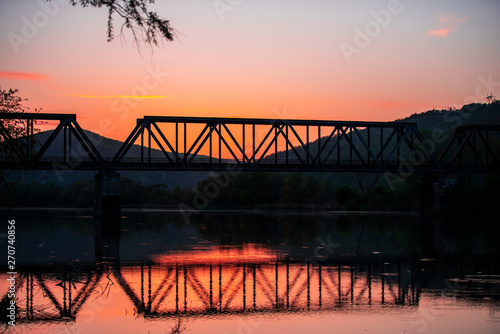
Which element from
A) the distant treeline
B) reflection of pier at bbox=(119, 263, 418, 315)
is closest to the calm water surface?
reflection of pier at bbox=(119, 263, 418, 315)

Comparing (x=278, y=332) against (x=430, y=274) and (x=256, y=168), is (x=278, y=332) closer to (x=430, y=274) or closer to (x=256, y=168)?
(x=430, y=274)

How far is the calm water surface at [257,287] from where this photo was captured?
16.3m

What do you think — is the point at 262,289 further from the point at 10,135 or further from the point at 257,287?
the point at 10,135

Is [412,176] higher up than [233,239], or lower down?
higher up

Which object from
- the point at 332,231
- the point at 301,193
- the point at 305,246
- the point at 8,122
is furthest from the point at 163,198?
the point at 8,122

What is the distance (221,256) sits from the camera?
30.7 metres

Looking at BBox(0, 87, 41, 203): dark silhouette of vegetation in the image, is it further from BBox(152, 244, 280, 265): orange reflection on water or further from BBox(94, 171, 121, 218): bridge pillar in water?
BBox(94, 171, 121, 218): bridge pillar in water

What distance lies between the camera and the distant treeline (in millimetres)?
83938

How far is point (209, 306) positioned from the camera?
717 inches

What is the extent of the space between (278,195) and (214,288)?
106 meters

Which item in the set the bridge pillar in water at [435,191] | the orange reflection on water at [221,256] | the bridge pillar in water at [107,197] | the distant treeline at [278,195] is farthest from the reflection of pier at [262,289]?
the distant treeline at [278,195]

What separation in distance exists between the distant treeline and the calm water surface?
2030 inches

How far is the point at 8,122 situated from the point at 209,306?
1261cm

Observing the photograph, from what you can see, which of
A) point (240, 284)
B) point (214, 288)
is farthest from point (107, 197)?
point (214, 288)
